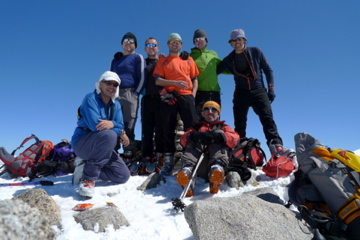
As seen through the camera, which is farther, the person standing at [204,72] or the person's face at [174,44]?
the person standing at [204,72]

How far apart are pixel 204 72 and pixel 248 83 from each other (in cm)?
132

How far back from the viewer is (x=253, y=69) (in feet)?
23.4

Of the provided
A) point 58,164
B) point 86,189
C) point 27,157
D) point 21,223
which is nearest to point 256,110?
point 86,189

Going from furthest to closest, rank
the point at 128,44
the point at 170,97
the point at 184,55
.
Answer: the point at 128,44
the point at 184,55
the point at 170,97

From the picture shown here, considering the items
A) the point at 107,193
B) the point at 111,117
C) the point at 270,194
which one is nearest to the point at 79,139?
the point at 111,117

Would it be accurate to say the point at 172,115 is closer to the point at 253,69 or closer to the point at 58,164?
the point at 253,69

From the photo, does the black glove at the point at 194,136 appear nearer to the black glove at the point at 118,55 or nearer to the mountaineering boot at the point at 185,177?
the mountaineering boot at the point at 185,177

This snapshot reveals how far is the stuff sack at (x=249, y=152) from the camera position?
6.05 metres

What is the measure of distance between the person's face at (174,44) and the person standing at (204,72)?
2.59ft

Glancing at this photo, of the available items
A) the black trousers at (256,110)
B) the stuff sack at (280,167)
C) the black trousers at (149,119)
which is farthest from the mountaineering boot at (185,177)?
the black trousers at (256,110)

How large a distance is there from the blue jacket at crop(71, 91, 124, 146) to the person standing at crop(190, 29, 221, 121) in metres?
2.60

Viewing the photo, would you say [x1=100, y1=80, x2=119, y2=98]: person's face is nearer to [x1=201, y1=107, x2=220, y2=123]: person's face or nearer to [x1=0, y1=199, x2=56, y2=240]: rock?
[x1=201, y1=107, x2=220, y2=123]: person's face

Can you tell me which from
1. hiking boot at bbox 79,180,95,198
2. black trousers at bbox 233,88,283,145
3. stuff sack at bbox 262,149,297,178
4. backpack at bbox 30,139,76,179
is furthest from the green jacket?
backpack at bbox 30,139,76,179

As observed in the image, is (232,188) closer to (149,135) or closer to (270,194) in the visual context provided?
(270,194)
